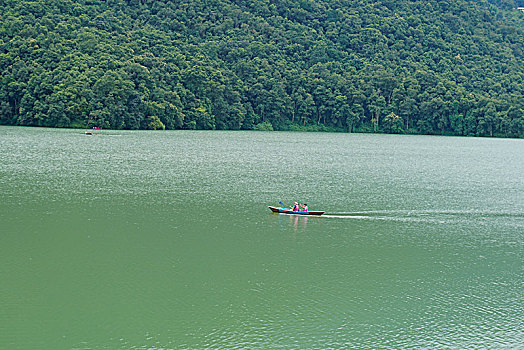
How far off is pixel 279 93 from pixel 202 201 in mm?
123932

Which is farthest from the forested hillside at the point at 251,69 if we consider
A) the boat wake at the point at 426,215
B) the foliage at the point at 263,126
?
the boat wake at the point at 426,215

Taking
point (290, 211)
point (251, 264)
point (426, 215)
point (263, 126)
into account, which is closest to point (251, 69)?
point (263, 126)

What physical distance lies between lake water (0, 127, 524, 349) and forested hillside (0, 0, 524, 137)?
80.8m

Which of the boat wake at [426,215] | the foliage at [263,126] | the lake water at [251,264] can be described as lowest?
the lake water at [251,264]

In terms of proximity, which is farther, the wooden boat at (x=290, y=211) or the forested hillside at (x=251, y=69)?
the forested hillside at (x=251, y=69)

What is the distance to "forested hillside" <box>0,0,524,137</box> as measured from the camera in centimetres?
12550

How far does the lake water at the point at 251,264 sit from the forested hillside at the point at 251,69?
80.8 m

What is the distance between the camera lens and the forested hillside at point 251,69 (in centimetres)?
12550

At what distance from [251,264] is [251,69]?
467ft

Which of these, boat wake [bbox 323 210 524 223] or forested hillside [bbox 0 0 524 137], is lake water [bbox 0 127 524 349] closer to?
boat wake [bbox 323 210 524 223]

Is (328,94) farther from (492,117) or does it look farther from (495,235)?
(495,235)

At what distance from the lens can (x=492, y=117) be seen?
490 feet

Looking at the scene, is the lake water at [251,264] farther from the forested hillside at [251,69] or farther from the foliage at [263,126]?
the foliage at [263,126]

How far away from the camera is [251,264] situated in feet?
80.0
